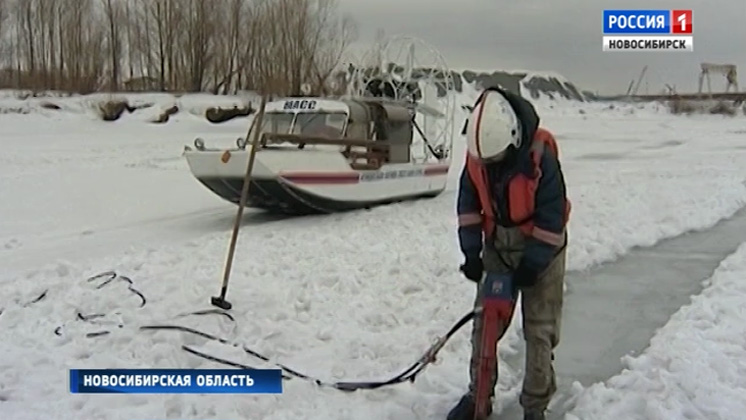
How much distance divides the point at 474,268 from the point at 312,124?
7789 mm

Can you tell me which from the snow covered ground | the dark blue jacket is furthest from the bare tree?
the dark blue jacket

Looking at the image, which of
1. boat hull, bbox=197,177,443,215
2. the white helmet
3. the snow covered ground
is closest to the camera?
the white helmet

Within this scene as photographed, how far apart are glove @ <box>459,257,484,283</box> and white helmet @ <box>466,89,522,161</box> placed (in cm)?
49


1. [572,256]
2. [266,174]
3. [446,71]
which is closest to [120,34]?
[446,71]

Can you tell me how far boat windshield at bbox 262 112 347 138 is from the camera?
11.1m

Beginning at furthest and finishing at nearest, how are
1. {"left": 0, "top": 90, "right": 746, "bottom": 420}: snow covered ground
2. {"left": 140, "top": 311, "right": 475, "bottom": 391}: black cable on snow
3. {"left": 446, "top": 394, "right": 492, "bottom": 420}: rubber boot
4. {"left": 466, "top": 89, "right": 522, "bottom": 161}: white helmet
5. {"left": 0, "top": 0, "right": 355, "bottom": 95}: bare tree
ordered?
{"left": 0, "top": 0, "right": 355, "bottom": 95}: bare tree → {"left": 140, "top": 311, "right": 475, "bottom": 391}: black cable on snow → {"left": 0, "top": 90, "right": 746, "bottom": 420}: snow covered ground → {"left": 446, "top": 394, "right": 492, "bottom": 420}: rubber boot → {"left": 466, "top": 89, "right": 522, "bottom": 161}: white helmet

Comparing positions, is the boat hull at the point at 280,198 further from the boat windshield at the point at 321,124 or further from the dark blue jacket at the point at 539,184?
the dark blue jacket at the point at 539,184

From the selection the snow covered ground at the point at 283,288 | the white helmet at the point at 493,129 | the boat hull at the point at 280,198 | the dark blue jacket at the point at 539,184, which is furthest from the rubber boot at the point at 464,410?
the boat hull at the point at 280,198

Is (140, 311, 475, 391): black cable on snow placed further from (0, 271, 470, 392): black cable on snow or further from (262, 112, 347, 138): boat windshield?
(262, 112, 347, 138): boat windshield

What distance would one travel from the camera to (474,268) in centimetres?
357

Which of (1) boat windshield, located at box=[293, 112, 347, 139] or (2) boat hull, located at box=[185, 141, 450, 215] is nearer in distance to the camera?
(2) boat hull, located at box=[185, 141, 450, 215]

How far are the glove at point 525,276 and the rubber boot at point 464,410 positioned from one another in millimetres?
676

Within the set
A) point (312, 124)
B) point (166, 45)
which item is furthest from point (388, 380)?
point (166, 45)

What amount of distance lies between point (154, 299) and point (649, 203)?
25.5 feet
